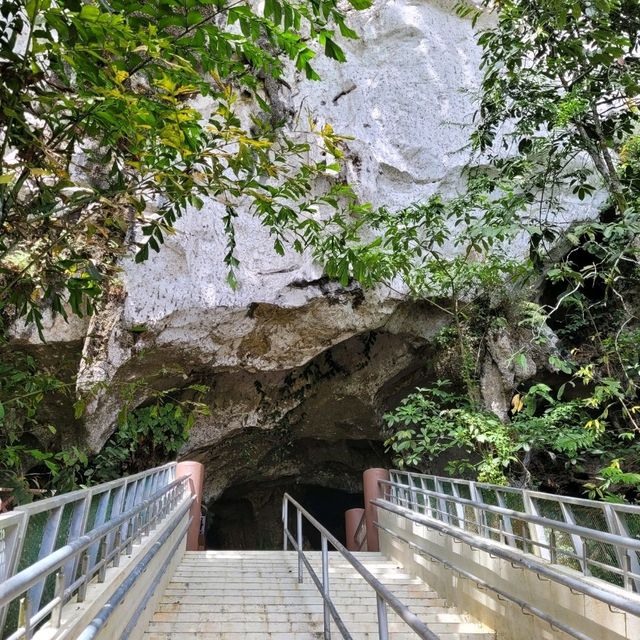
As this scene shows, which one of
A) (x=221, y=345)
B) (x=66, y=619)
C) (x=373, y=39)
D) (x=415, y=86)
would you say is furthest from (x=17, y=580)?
(x=373, y=39)

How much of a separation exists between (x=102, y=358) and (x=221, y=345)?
5.40 feet

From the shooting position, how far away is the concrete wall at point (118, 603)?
203 centimetres

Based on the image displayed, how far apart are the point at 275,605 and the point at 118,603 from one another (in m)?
2.18

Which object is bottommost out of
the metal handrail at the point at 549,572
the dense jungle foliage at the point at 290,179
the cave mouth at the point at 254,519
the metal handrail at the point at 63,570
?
the cave mouth at the point at 254,519

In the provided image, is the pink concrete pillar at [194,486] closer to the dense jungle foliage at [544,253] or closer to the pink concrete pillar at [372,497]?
the pink concrete pillar at [372,497]

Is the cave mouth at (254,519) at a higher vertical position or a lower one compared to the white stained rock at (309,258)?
lower

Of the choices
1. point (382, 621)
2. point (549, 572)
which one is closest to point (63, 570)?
point (382, 621)

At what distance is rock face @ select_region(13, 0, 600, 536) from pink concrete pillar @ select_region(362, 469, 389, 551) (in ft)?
6.60

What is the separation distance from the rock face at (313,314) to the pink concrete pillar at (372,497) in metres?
2.01

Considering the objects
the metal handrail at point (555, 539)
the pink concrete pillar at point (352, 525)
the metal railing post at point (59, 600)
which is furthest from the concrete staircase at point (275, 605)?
the pink concrete pillar at point (352, 525)

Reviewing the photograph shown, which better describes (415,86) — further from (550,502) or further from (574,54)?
(550,502)

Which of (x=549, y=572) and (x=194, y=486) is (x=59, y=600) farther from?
(x=194, y=486)

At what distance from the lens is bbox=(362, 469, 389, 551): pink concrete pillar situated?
7.18m

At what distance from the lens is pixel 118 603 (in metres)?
2.31
